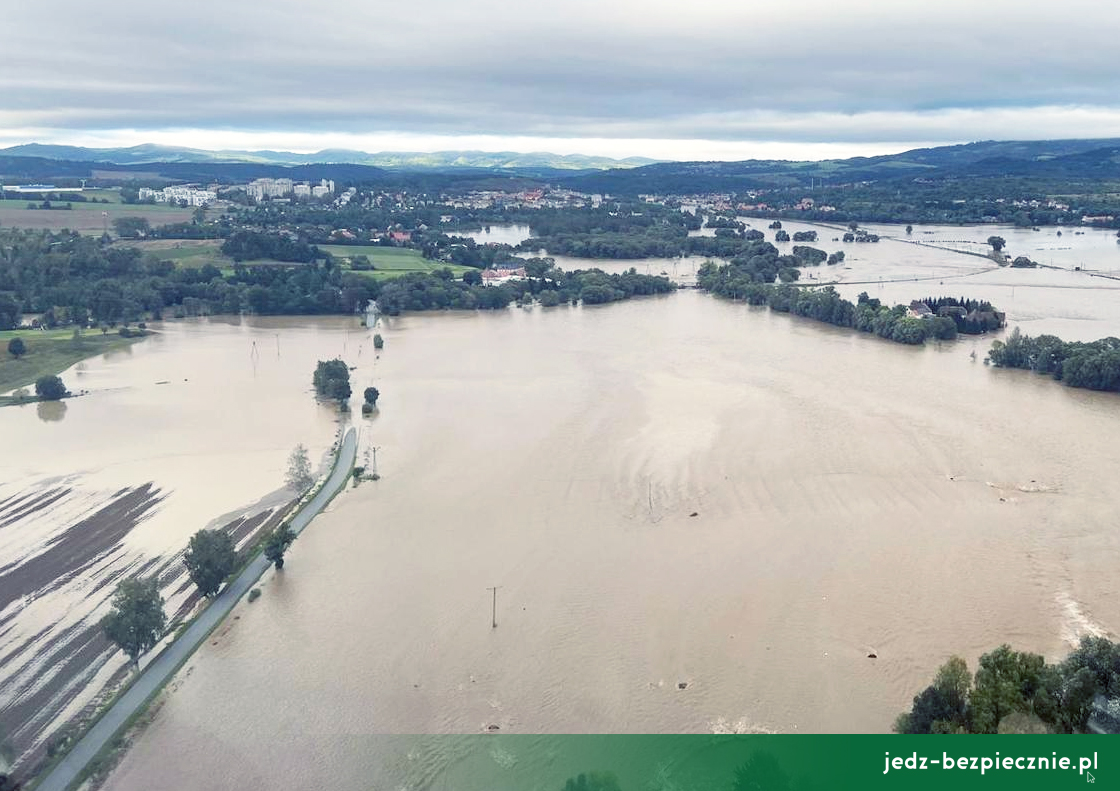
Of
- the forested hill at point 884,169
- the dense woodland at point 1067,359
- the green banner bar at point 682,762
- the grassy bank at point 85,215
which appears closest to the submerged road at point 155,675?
the green banner bar at point 682,762

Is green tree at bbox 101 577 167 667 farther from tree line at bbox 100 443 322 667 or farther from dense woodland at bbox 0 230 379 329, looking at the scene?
dense woodland at bbox 0 230 379 329

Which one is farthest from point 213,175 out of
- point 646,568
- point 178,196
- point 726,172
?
point 646,568

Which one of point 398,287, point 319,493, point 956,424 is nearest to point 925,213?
point 398,287

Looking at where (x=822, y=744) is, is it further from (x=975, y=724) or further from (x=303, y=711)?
(x=303, y=711)

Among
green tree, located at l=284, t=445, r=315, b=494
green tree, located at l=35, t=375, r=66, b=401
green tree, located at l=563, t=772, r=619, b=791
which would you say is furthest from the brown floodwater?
green tree, located at l=563, t=772, r=619, b=791

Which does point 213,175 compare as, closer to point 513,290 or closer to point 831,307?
point 513,290
